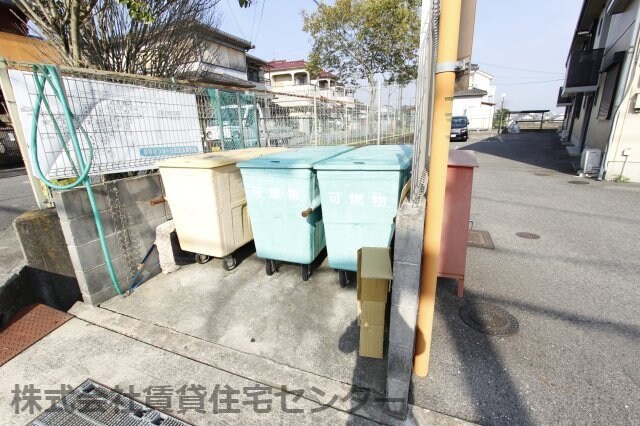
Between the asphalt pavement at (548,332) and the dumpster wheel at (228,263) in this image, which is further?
the dumpster wheel at (228,263)

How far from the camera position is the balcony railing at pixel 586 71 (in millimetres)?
10055

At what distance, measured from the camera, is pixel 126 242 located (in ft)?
10.3

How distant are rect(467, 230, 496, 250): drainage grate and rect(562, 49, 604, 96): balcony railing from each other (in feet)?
31.6

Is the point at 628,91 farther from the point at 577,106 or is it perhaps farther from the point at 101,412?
the point at 577,106

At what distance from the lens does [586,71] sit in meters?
10.2

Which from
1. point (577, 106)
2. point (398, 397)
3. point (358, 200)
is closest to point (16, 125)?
point (358, 200)

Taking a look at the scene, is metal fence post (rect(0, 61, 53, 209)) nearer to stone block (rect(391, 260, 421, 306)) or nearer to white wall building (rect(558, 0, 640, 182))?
stone block (rect(391, 260, 421, 306))

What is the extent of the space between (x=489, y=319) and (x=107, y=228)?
140 inches

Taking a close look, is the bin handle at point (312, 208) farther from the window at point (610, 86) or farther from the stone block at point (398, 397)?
the window at point (610, 86)

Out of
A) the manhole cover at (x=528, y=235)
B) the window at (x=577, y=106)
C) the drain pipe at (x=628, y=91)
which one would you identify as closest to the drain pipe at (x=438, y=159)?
the manhole cover at (x=528, y=235)

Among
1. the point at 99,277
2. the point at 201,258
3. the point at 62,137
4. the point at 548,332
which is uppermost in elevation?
the point at 62,137

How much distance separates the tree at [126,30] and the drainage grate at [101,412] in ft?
10.6

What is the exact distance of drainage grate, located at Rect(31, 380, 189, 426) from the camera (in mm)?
1774

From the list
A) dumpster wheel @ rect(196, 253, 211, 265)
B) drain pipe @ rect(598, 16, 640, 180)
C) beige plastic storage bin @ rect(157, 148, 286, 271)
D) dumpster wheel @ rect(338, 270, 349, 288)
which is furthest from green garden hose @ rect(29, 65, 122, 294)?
drain pipe @ rect(598, 16, 640, 180)
